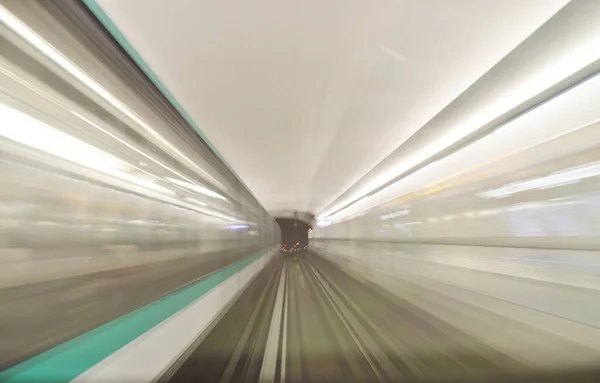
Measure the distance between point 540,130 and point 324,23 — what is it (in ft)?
5.72

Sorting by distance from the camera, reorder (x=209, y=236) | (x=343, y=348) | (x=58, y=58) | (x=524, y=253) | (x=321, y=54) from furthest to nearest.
Result: (x=209, y=236)
(x=343, y=348)
(x=524, y=253)
(x=321, y=54)
(x=58, y=58)

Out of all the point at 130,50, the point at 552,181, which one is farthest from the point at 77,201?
the point at 552,181

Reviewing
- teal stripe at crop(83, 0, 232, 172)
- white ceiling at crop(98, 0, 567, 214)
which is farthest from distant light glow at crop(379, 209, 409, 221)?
teal stripe at crop(83, 0, 232, 172)

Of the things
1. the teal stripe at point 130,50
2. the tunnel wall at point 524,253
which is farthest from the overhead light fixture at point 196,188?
the tunnel wall at point 524,253

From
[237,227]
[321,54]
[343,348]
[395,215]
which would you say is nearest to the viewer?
[321,54]

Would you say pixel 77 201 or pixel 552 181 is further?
pixel 552 181

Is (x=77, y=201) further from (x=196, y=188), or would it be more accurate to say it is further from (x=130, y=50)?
(x=196, y=188)

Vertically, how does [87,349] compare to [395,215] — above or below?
below

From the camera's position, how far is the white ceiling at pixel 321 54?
1.60 metres

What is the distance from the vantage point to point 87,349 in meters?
1.42

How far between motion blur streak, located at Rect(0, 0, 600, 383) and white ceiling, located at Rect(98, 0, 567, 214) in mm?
44

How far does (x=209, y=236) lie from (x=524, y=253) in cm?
332

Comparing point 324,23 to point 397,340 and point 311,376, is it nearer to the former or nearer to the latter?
point 311,376

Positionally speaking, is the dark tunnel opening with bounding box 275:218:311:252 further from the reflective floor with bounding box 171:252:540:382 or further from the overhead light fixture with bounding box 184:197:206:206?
the overhead light fixture with bounding box 184:197:206:206
